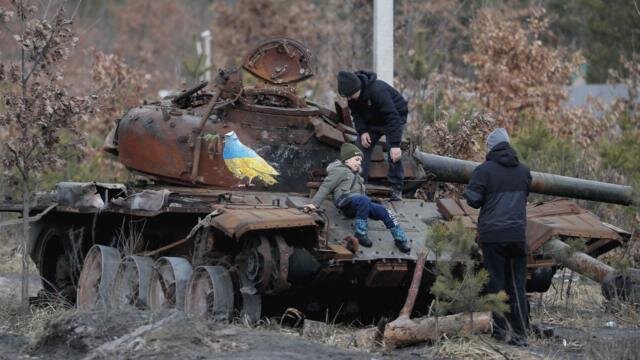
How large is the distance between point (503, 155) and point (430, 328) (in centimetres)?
160

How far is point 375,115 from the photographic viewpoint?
13.7m

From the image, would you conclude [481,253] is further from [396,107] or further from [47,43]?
[47,43]

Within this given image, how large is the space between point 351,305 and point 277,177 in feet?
5.07

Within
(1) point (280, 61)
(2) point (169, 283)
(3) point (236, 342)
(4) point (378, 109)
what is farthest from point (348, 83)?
(3) point (236, 342)

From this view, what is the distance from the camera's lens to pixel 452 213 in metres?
13.2

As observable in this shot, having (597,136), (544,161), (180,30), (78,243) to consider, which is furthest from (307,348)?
(180,30)

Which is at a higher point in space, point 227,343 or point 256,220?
point 256,220

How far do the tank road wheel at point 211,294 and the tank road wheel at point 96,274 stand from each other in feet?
4.87

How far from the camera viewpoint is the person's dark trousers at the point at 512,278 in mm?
11266

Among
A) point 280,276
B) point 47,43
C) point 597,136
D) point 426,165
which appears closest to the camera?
point 280,276

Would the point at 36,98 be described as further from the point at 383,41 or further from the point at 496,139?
the point at 383,41

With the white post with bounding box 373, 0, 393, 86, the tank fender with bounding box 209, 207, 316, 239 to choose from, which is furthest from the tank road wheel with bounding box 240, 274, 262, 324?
the white post with bounding box 373, 0, 393, 86

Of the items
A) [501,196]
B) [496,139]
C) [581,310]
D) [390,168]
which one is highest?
[496,139]

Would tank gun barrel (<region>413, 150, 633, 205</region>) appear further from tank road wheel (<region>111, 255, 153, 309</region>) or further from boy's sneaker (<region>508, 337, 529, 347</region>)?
boy's sneaker (<region>508, 337, 529, 347</region>)
